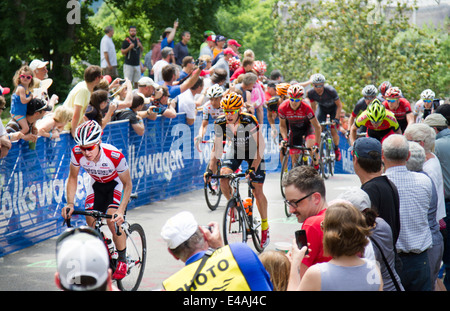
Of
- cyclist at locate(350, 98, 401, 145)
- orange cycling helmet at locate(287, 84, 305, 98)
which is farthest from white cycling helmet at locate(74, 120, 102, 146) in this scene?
orange cycling helmet at locate(287, 84, 305, 98)

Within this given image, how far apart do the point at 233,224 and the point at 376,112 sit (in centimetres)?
294

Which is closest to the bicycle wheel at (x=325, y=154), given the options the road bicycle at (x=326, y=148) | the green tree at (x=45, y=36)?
the road bicycle at (x=326, y=148)

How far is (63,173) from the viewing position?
34.6 feet

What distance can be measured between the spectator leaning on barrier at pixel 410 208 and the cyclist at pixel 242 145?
3.85 metres

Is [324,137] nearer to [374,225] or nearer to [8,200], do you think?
[8,200]

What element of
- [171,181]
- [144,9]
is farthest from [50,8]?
[171,181]

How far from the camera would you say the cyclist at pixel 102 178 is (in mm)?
7238

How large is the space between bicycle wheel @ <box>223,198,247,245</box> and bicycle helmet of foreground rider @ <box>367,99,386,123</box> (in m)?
2.73

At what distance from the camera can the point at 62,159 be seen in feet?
34.4

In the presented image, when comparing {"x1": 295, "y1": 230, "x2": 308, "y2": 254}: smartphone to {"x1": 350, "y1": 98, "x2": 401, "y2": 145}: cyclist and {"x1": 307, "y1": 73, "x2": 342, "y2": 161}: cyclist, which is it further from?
{"x1": 307, "y1": 73, "x2": 342, "y2": 161}: cyclist

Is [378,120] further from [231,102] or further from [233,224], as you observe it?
[233,224]

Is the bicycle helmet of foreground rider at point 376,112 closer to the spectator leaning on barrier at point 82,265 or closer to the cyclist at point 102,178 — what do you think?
the cyclist at point 102,178

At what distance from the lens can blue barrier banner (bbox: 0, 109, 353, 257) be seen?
31.0 feet

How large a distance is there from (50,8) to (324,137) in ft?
34.5
